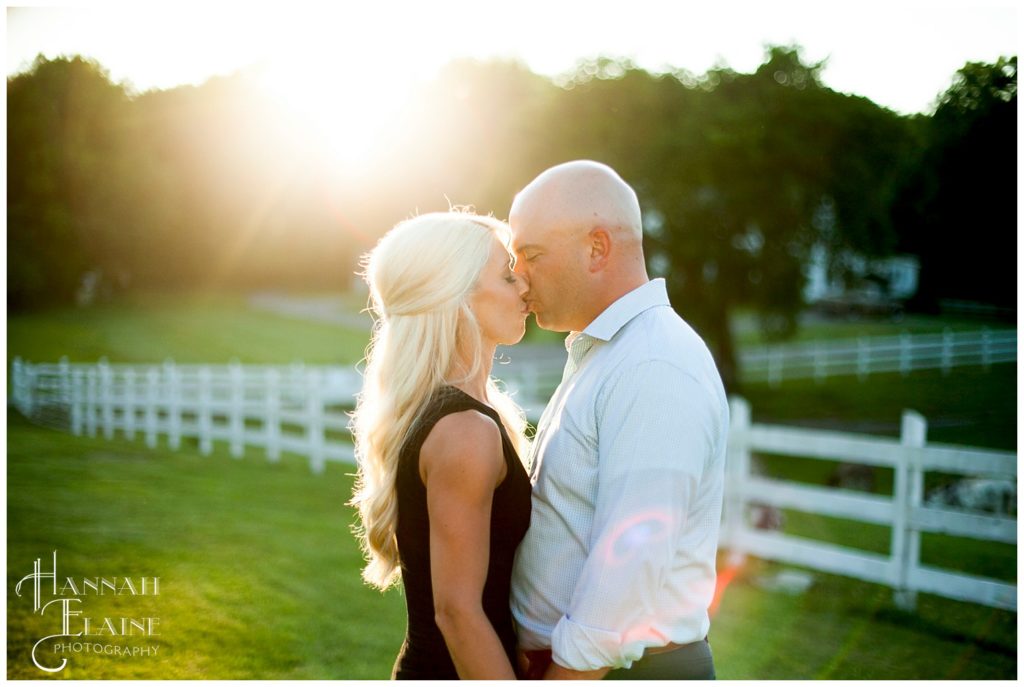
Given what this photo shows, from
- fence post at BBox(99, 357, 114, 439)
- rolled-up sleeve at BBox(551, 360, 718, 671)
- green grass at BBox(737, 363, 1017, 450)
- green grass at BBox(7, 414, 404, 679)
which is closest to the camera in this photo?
rolled-up sleeve at BBox(551, 360, 718, 671)

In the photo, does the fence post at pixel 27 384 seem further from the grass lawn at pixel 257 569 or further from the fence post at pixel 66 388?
the fence post at pixel 66 388

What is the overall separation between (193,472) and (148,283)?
212 centimetres

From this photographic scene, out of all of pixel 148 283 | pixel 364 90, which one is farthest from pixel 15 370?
pixel 364 90

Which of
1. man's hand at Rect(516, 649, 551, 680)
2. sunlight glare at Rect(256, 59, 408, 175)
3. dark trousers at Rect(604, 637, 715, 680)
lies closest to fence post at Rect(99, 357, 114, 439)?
sunlight glare at Rect(256, 59, 408, 175)

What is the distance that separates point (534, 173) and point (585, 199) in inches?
440

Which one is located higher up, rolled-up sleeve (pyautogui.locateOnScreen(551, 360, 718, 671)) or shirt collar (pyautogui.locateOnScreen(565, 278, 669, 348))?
shirt collar (pyautogui.locateOnScreen(565, 278, 669, 348))

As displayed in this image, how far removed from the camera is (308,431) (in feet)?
35.0

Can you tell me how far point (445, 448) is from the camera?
1.94 m

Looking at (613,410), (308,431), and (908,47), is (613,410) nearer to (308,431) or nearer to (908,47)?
(908,47)

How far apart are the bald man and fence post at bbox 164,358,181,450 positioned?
10335 mm

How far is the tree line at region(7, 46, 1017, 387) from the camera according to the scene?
698 centimetres

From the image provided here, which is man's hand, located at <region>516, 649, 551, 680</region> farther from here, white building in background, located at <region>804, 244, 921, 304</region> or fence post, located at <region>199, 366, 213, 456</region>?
white building in background, located at <region>804, 244, 921, 304</region>

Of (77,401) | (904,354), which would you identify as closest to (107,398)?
(77,401)

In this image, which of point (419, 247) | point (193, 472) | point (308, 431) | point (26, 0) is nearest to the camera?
point (419, 247)
